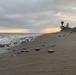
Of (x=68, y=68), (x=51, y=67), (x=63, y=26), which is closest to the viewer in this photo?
(x=68, y=68)

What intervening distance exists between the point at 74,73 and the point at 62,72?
15.9 inches

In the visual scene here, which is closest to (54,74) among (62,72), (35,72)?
(62,72)

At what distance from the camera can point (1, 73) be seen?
739 centimetres

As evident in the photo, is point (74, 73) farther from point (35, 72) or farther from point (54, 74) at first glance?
point (35, 72)

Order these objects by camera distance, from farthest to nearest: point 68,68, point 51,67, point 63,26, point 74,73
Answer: point 63,26 → point 51,67 → point 68,68 → point 74,73

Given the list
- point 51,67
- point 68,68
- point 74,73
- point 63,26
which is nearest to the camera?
point 74,73

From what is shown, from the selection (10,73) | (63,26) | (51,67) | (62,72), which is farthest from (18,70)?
(63,26)

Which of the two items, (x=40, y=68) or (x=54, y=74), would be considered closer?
(x=54, y=74)

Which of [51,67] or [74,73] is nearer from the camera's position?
[74,73]

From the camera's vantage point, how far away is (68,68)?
22.8 feet

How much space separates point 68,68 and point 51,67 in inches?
27.5

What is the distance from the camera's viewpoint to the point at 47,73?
6707 mm

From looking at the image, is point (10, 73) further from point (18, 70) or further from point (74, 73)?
point (74, 73)

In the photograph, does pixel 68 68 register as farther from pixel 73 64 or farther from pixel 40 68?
pixel 40 68
